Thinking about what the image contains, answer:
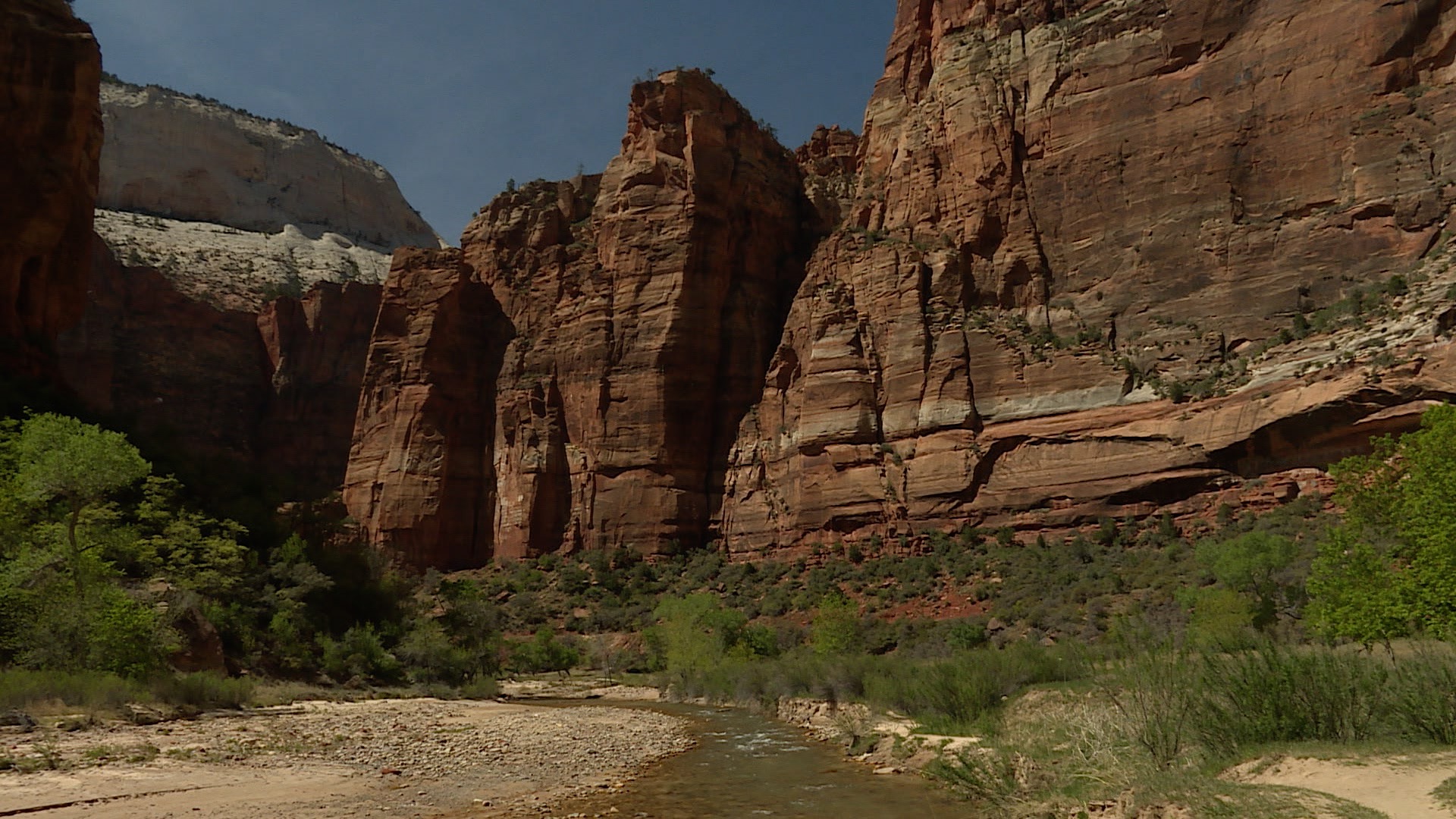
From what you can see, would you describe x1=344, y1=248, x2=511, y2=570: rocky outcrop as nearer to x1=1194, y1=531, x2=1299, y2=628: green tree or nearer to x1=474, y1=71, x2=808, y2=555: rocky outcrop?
x1=474, y1=71, x2=808, y2=555: rocky outcrop

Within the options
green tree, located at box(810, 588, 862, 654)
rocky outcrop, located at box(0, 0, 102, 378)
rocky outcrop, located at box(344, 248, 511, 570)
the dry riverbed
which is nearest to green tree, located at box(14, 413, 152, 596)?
the dry riverbed

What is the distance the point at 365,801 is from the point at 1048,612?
96.4 ft

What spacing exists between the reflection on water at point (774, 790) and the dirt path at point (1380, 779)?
360 centimetres

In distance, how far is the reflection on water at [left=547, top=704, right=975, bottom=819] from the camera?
1072cm

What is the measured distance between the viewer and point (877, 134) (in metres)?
60.3

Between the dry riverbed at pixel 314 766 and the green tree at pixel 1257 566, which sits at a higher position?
the green tree at pixel 1257 566

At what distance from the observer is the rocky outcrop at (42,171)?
33.3m

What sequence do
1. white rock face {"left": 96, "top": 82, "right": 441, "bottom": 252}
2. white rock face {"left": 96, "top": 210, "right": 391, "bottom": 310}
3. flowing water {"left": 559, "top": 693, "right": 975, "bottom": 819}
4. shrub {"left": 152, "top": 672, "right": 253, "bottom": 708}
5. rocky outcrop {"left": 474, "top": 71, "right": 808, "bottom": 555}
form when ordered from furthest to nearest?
white rock face {"left": 96, "top": 82, "right": 441, "bottom": 252}
white rock face {"left": 96, "top": 210, "right": 391, "bottom": 310}
rocky outcrop {"left": 474, "top": 71, "right": 808, "bottom": 555}
shrub {"left": 152, "top": 672, "right": 253, "bottom": 708}
flowing water {"left": 559, "top": 693, "right": 975, "bottom": 819}

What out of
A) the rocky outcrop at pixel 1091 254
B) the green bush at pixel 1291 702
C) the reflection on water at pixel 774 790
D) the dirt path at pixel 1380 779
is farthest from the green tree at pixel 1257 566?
the dirt path at pixel 1380 779

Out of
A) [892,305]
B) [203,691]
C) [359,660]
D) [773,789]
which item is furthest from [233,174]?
[773,789]

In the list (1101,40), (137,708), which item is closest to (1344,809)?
(137,708)

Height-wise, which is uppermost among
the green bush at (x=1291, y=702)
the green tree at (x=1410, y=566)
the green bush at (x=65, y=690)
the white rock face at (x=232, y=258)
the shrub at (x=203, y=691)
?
the white rock face at (x=232, y=258)

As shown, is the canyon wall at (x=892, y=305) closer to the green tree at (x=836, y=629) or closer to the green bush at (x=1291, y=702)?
the green tree at (x=836, y=629)

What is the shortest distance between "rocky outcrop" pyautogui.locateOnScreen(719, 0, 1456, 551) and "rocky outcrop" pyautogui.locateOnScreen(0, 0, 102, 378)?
36430 mm
